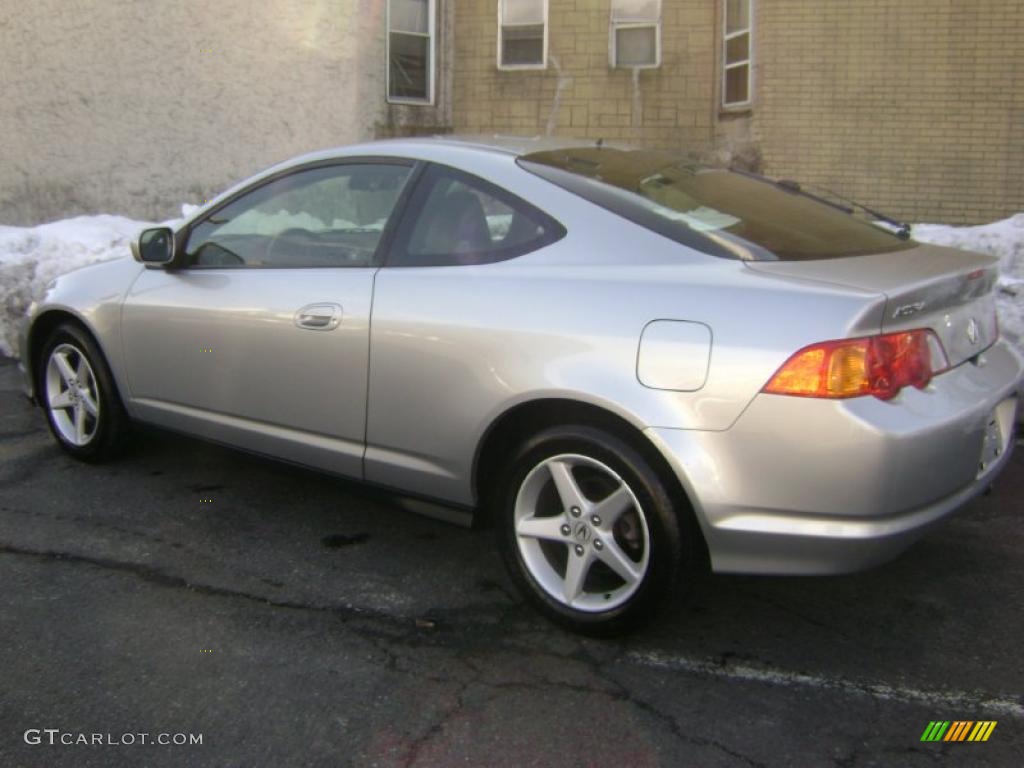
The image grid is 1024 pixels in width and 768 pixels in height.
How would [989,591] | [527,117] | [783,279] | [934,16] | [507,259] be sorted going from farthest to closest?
[527,117] < [934,16] < [989,591] < [507,259] < [783,279]

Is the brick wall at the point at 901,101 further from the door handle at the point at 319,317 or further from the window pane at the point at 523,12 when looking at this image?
the door handle at the point at 319,317

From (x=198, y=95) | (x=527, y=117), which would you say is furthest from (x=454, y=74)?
(x=198, y=95)

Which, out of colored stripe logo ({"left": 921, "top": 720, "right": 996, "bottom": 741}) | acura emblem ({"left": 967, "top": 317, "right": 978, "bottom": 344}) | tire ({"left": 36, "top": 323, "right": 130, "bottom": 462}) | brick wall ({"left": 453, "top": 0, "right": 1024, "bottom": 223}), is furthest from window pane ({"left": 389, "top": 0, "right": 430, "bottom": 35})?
colored stripe logo ({"left": 921, "top": 720, "right": 996, "bottom": 741})

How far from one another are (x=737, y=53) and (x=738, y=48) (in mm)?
57

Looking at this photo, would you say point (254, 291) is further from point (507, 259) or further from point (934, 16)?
point (934, 16)

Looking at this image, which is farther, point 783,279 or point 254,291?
point 254,291

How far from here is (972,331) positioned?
318 cm

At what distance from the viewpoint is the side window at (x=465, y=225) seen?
3340 mm

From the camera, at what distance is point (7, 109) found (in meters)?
10.1

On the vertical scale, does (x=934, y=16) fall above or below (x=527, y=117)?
above

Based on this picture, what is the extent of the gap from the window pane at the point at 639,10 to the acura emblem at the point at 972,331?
869 cm

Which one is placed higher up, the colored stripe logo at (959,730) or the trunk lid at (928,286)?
Result: the trunk lid at (928,286)

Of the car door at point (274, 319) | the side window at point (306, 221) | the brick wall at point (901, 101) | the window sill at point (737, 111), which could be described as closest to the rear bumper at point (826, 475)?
the car door at point (274, 319)

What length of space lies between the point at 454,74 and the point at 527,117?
108cm
